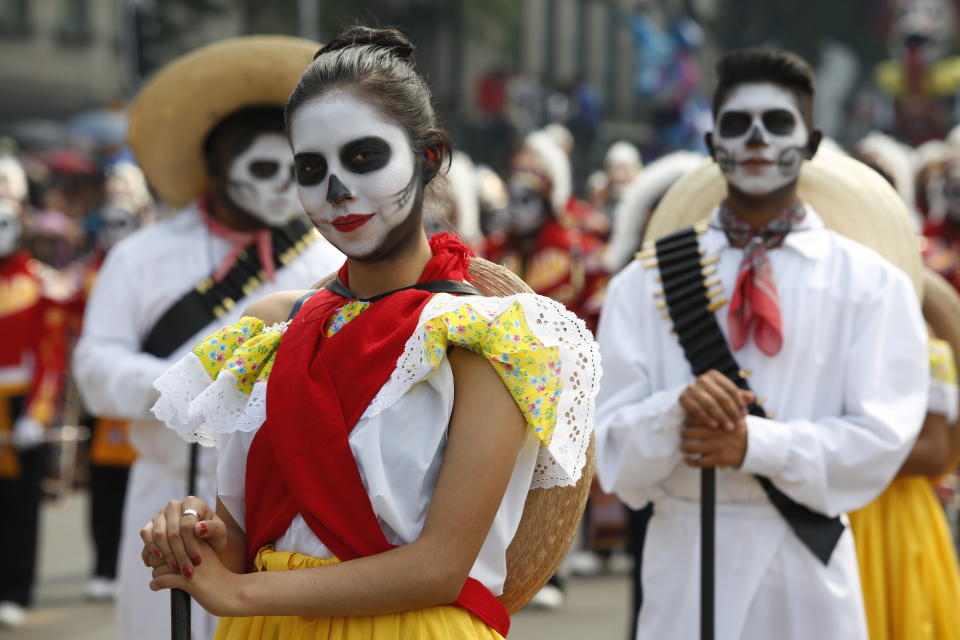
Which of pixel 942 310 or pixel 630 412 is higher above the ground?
pixel 942 310

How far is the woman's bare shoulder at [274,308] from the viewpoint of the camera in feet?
11.0

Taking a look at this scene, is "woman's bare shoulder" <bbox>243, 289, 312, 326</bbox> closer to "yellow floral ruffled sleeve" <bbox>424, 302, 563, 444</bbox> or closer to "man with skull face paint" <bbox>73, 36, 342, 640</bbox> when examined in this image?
"yellow floral ruffled sleeve" <bbox>424, 302, 563, 444</bbox>

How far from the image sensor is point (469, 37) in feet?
148

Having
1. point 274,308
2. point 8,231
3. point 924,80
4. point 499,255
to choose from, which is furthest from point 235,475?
point 924,80

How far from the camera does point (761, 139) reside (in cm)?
459

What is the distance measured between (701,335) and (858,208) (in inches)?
28.2

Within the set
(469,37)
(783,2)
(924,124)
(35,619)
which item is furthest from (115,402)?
(783,2)

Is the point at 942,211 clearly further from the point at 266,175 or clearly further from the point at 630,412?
the point at 630,412

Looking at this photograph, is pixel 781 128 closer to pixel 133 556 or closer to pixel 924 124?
pixel 133 556

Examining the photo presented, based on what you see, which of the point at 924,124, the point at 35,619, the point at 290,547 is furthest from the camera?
the point at 924,124

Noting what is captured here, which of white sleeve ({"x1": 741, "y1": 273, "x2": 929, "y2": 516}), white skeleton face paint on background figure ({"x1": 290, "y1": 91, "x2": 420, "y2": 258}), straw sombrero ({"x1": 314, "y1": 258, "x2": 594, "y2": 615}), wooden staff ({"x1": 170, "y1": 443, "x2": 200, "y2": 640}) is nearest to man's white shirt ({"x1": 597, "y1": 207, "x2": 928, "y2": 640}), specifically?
white sleeve ({"x1": 741, "y1": 273, "x2": 929, "y2": 516})

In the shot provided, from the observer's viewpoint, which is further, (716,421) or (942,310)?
(942,310)

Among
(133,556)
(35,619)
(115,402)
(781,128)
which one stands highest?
(781,128)

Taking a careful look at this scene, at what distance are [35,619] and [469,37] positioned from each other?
37.5 meters
